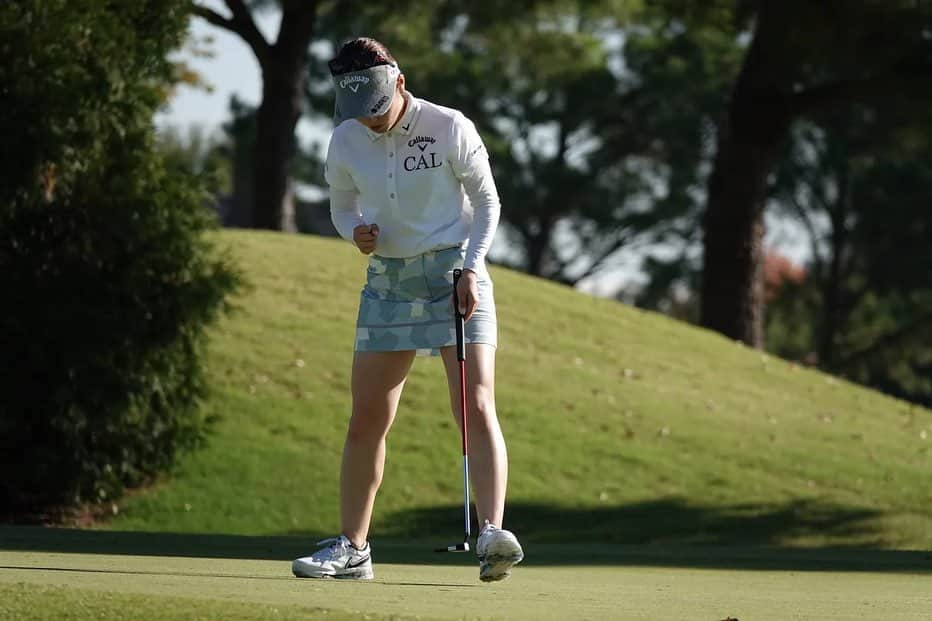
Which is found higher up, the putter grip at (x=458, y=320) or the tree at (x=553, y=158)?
the tree at (x=553, y=158)

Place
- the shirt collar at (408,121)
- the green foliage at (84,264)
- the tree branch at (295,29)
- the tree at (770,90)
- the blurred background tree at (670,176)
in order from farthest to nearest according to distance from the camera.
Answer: the blurred background tree at (670,176), the tree branch at (295,29), the tree at (770,90), the green foliage at (84,264), the shirt collar at (408,121)

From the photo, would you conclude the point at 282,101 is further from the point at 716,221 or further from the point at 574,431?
the point at 574,431

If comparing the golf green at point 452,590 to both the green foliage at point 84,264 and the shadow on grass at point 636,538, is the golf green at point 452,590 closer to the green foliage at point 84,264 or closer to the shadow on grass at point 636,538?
the shadow on grass at point 636,538

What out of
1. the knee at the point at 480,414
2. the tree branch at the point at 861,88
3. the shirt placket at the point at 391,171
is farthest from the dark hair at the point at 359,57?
the tree branch at the point at 861,88

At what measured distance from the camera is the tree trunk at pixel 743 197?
75.2 ft

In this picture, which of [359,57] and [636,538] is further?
[636,538]

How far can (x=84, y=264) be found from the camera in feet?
40.6

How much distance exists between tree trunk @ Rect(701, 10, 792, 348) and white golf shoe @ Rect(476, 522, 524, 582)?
57.5 feet

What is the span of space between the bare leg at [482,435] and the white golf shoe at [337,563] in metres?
0.56

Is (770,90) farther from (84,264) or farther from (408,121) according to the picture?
(408,121)

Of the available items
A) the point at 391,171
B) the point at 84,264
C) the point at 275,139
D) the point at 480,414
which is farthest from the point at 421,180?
the point at 275,139

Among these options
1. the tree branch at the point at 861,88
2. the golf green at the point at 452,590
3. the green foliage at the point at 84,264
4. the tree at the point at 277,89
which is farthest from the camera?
the tree at the point at 277,89

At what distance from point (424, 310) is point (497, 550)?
97 centimetres

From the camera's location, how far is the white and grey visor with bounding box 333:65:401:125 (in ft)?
19.8
